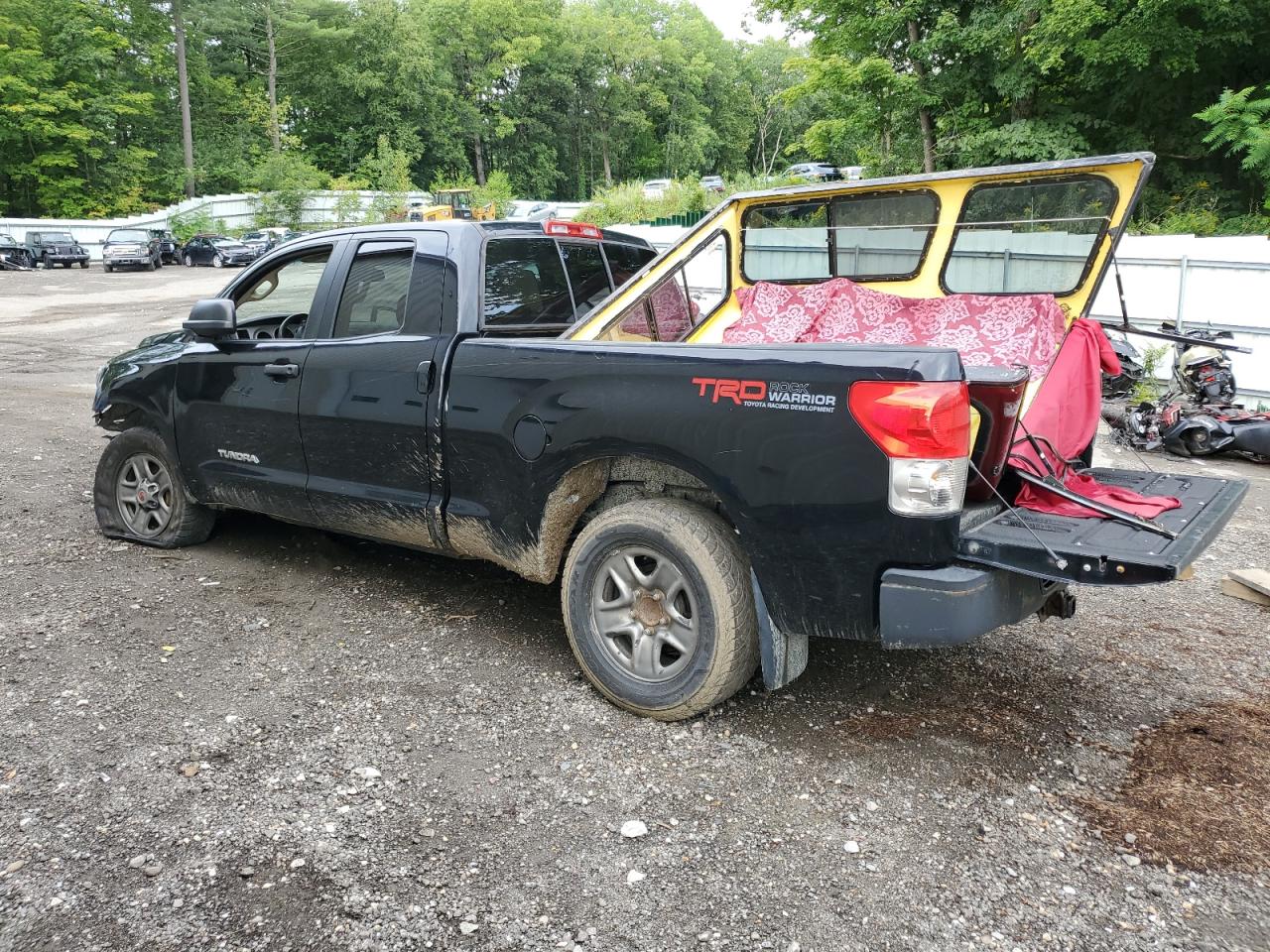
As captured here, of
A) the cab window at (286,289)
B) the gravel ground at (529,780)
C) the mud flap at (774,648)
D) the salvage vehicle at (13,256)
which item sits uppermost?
the salvage vehicle at (13,256)

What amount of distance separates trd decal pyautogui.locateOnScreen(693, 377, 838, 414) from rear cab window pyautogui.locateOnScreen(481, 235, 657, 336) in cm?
138

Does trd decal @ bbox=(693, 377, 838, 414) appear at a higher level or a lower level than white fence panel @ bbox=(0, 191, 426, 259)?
lower

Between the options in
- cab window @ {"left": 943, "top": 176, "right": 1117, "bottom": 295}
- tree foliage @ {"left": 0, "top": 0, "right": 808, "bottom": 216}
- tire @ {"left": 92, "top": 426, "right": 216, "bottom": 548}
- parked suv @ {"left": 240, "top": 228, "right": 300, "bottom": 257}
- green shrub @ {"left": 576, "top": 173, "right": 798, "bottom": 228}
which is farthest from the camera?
tree foliage @ {"left": 0, "top": 0, "right": 808, "bottom": 216}

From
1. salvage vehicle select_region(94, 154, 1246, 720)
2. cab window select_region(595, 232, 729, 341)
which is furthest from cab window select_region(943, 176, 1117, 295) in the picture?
cab window select_region(595, 232, 729, 341)

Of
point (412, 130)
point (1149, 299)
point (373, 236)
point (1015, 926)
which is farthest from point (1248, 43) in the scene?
point (412, 130)

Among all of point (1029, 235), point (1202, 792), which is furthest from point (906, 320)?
point (1202, 792)

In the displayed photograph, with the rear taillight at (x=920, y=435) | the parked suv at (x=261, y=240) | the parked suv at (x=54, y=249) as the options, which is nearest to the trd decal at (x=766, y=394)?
the rear taillight at (x=920, y=435)

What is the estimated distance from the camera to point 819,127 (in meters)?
23.1

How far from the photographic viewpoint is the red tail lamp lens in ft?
9.12

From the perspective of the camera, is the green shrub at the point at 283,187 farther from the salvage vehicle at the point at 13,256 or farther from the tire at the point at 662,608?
the tire at the point at 662,608

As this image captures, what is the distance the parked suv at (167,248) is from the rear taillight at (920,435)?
130ft

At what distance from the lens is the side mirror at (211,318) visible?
4.64 meters

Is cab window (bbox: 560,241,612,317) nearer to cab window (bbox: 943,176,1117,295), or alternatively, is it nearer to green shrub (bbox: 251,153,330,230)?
cab window (bbox: 943,176,1117,295)

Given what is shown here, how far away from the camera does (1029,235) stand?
4.66 m
